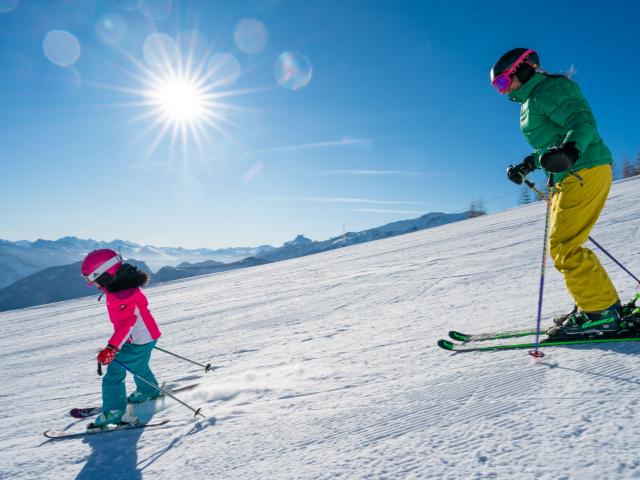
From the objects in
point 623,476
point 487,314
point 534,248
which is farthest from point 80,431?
point 534,248

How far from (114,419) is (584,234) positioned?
3.81m

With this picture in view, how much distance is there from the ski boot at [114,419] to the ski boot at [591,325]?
10.7 ft

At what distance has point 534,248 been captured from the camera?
24.1 ft

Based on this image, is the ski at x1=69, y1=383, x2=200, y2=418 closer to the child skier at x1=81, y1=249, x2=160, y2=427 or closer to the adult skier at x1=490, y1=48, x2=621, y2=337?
the child skier at x1=81, y1=249, x2=160, y2=427

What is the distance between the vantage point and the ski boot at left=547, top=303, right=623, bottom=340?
245cm

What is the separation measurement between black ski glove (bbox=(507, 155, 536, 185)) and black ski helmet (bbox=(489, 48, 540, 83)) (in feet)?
2.38

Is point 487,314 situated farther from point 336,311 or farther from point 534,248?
point 534,248

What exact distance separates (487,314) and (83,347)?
6952 mm

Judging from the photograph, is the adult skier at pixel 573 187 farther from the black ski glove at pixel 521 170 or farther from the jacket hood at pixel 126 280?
the jacket hood at pixel 126 280

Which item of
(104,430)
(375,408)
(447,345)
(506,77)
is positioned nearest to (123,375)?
(104,430)

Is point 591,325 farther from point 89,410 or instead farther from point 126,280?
point 89,410

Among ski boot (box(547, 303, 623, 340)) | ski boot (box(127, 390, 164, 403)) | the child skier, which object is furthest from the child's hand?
ski boot (box(547, 303, 623, 340))

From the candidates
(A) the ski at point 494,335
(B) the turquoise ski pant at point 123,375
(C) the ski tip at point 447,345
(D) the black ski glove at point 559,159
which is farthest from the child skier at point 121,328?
(D) the black ski glove at point 559,159

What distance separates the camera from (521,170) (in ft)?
10.1
